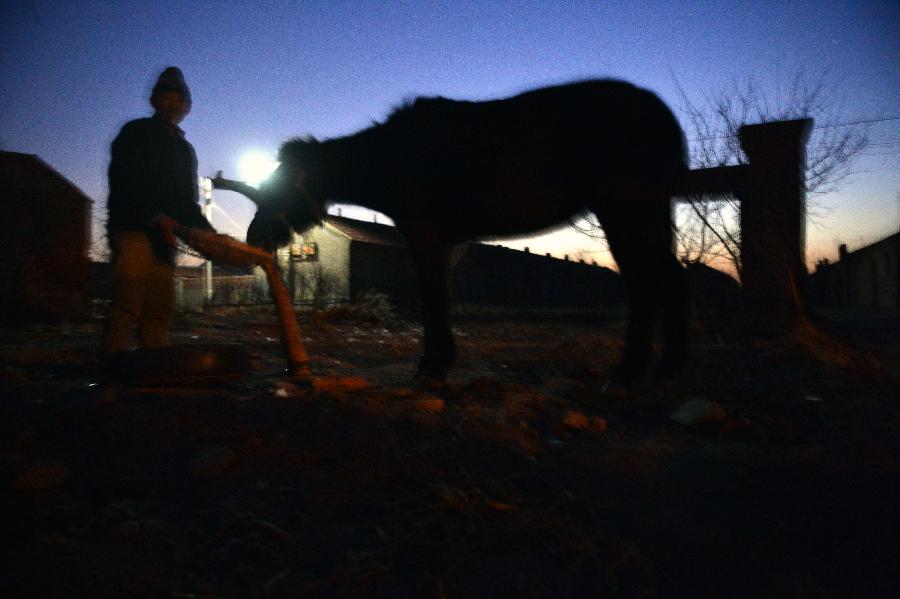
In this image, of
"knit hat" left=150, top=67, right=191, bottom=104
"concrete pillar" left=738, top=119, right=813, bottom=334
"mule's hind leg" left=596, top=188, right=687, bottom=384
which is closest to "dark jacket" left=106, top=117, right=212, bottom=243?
"knit hat" left=150, top=67, right=191, bottom=104

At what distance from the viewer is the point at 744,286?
6387 millimetres

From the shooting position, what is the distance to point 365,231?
2311 cm

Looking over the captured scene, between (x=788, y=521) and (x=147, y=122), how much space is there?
380 centimetres

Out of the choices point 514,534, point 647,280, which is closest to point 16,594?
point 514,534

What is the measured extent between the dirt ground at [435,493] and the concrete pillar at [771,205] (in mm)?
3209

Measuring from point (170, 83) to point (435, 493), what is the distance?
3.15m

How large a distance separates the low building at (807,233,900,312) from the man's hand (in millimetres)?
23415

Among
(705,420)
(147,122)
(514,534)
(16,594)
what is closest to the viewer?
(16,594)

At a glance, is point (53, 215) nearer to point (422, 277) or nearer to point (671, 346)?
point (422, 277)

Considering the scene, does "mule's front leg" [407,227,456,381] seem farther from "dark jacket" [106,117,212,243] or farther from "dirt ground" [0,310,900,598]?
"dark jacket" [106,117,212,243]

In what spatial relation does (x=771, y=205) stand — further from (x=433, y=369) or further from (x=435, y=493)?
(x=435, y=493)

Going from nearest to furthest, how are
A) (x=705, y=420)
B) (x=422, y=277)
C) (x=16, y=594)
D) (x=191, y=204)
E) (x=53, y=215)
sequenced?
(x=16, y=594) < (x=705, y=420) < (x=191, y=204) < (x=422, y=277) < (x=53, y=215)

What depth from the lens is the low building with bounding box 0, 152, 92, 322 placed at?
9.21 meters

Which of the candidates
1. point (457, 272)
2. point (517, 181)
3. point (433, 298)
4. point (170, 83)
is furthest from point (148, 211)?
point (457, 272)
